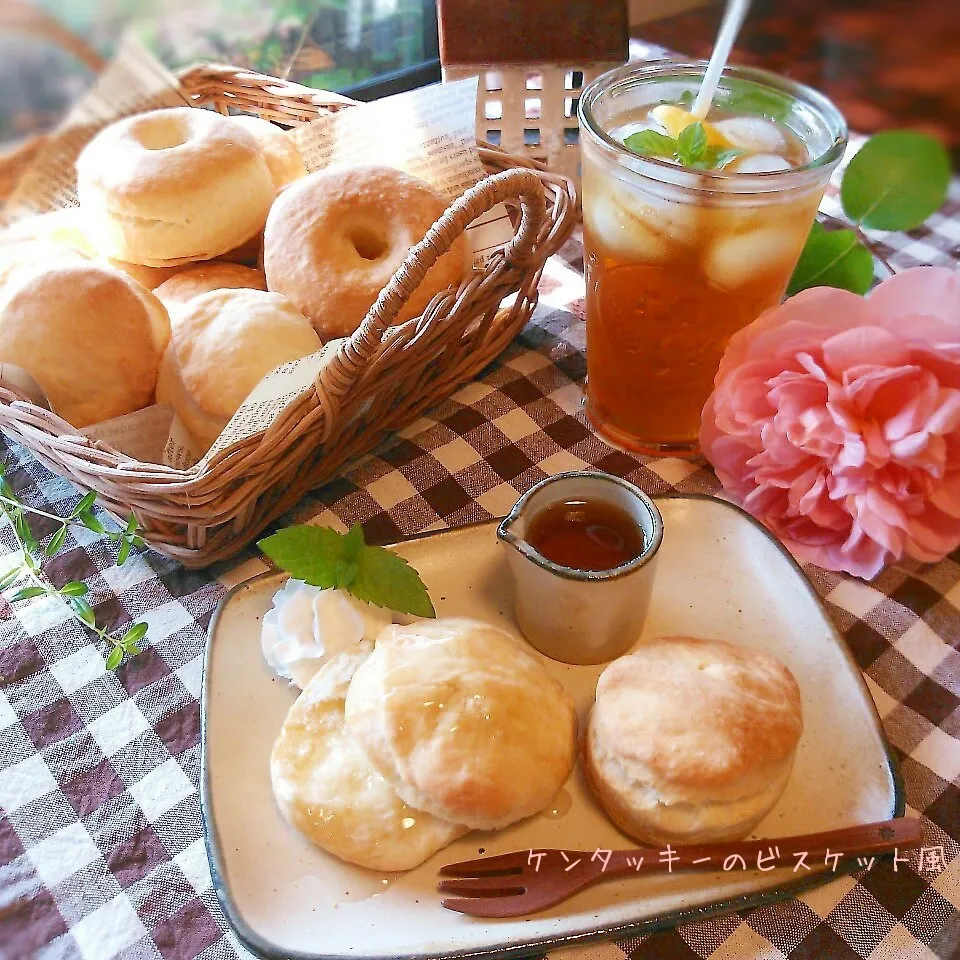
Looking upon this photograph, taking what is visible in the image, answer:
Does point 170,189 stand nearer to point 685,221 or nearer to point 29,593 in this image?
point 29,593

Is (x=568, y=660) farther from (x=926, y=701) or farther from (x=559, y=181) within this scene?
(x=559, y=181)

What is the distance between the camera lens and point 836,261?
1020 millimetres

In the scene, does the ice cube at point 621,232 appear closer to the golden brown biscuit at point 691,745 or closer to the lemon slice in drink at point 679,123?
the lemon slice in drink at point 679,123

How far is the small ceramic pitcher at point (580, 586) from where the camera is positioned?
2.32ft

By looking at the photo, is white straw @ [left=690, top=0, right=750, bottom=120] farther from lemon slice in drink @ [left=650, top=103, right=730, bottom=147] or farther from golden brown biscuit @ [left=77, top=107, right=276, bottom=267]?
golden brown biscuit @ [left=77, top=107, right=276, bottom=267]

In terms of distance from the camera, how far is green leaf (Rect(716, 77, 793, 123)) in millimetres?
882

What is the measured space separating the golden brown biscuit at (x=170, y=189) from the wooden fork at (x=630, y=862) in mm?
807

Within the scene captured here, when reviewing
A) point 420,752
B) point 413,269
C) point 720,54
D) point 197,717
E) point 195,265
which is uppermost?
point 720,54

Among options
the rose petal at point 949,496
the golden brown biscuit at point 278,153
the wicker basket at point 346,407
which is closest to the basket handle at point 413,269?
the wicker basket at point 346,407

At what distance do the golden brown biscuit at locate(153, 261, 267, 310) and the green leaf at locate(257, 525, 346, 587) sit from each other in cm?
37

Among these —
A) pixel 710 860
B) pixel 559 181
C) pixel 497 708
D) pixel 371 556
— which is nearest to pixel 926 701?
pixel 710 860

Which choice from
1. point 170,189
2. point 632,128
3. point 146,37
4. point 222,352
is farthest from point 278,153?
point 146,37

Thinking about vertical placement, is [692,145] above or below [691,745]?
above

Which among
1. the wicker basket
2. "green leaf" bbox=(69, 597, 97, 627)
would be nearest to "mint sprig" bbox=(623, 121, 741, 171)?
the wicker basket
